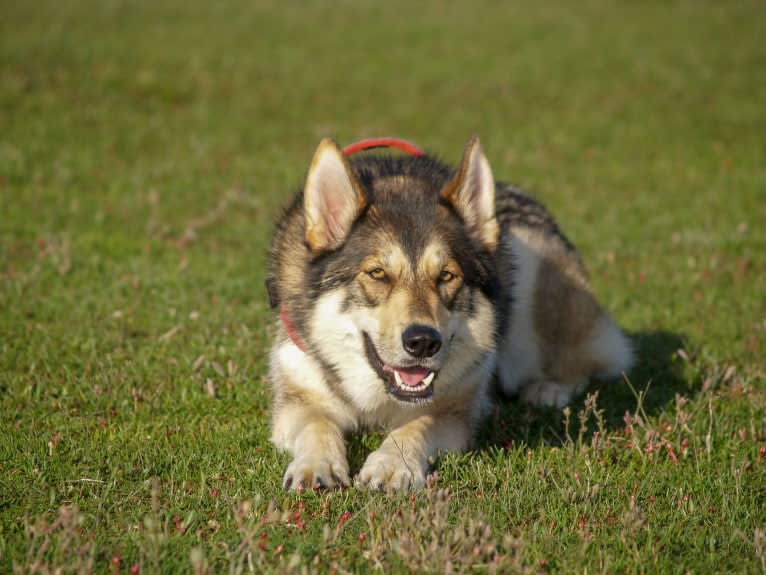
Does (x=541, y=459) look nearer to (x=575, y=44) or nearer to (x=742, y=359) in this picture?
(x=742, y=359)

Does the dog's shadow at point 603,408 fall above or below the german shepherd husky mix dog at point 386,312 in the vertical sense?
below

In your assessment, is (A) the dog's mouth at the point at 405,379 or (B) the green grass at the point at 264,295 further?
(A) the dog's mouth at the point at 405,379

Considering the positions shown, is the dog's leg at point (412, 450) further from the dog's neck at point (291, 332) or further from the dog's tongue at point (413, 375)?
the dog's neck at point (291, 332)

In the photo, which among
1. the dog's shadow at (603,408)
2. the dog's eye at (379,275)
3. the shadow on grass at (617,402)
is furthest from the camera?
the shadow on grass at (617,402)

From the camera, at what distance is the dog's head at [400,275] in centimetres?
432

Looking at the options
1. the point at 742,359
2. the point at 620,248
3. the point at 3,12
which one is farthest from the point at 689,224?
the point at 3,12

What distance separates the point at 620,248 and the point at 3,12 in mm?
15168

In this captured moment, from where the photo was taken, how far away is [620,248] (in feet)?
30.3

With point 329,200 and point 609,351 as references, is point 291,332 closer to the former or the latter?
point 329,200

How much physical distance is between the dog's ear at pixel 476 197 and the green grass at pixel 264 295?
1.24m

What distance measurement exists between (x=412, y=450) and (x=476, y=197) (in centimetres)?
149

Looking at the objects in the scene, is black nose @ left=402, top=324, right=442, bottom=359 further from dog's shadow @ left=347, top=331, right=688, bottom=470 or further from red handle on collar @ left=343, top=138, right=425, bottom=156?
red handle on collar @ left=343, top=138, right=425, bottom=156

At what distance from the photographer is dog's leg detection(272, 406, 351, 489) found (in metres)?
4.20

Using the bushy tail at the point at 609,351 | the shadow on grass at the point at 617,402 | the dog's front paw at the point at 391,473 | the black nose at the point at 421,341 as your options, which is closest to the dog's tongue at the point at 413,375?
the black nose at the point at 421,341
